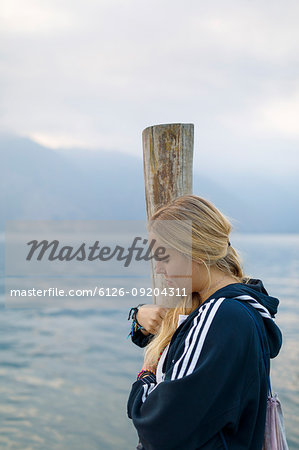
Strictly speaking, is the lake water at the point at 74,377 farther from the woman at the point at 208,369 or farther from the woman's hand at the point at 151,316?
the woman at the point at 208,369

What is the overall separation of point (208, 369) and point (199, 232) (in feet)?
1.89

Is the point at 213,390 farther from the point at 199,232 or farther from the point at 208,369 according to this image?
the point at 199,232

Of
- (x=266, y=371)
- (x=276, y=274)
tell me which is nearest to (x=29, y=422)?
(x=266, y=371)

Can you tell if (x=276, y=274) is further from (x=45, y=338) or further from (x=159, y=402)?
(x=159, y=402)

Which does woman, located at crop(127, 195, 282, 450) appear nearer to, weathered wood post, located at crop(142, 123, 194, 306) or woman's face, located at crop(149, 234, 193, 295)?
woman's face, located at crop(149, 234, 193, 295)

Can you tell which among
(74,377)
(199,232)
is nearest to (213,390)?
(199,232)

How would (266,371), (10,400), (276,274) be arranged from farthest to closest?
1. (276,274)
2. (10,400)
3. (266,371)

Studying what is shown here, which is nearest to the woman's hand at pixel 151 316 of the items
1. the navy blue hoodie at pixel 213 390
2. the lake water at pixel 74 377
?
the navy blue hoodie at pixel 213 390

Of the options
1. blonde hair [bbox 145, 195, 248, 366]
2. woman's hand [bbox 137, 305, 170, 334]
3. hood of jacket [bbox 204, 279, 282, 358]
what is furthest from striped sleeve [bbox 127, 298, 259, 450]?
woman's hand [bbox 137, 305, 170, 334]

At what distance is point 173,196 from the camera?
8.52 feet

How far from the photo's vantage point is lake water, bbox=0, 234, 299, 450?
26.5ft

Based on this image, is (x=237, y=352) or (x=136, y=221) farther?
(x=136, y=221)

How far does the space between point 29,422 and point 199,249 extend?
26.4ft

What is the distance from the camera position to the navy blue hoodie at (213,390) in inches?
59.5
